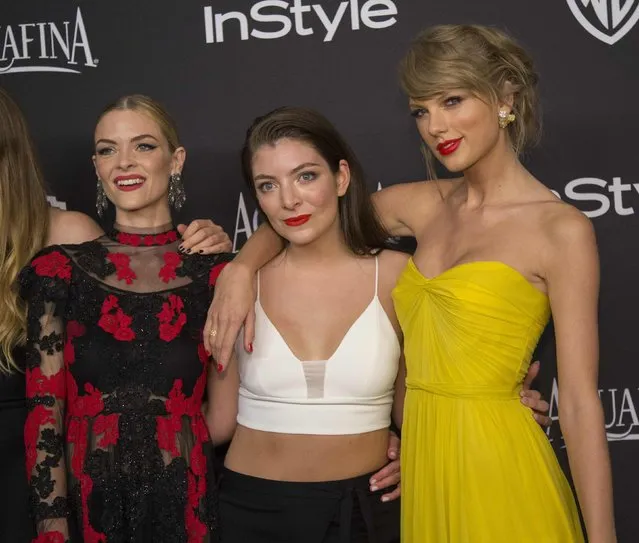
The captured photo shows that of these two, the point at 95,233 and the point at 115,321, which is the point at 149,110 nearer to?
the point at 95,233

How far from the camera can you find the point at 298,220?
2.35 metres

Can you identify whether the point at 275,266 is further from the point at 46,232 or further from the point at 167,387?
the point at 46,232

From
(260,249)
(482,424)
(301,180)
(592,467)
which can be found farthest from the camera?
(260,249)

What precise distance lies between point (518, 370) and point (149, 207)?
1006mm

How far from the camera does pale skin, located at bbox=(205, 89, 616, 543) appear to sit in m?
2.07

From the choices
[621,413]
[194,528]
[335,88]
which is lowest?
[194,528]

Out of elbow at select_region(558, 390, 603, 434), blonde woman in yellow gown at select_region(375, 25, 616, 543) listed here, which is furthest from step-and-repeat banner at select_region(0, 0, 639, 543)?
elbow at select_region(558, 390, 603, 434)

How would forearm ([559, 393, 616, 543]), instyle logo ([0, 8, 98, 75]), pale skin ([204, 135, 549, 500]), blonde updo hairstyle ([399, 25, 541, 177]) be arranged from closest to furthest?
forearm ([559, 393, 616, 543]) < blonde updo hairstyle ([399, 25, 541, 177]) < pale skin ([204, 135, 549, 500]) < instyle logo ([0, 8, 98, 75])

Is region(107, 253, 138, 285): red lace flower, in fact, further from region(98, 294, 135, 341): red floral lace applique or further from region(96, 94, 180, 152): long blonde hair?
region(96, 94, 180, 152): long blonde hair

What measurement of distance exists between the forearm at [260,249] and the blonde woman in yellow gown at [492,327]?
35 cm

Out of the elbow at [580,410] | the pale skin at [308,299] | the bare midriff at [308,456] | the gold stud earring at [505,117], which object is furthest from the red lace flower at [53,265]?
the elbow at [580,410]

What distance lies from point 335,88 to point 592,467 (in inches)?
63.1

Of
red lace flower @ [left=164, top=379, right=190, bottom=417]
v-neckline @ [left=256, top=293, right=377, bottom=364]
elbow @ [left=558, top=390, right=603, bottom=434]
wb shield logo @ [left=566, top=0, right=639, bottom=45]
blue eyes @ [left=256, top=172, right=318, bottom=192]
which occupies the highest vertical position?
wb shield logo @ [left=566, top=0, right=639, bottom=45]

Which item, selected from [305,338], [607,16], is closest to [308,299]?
[305,338]
